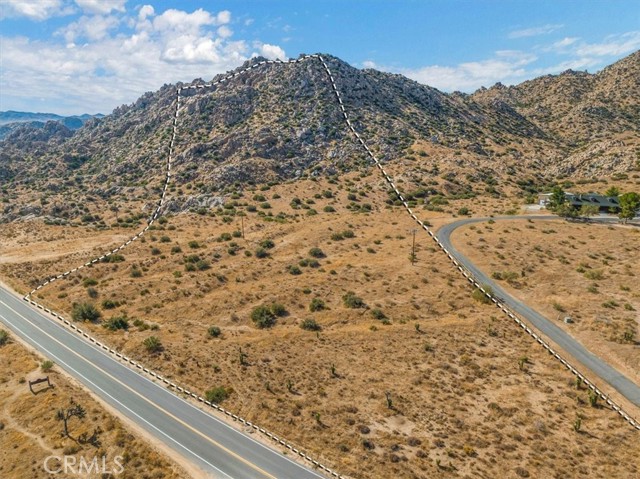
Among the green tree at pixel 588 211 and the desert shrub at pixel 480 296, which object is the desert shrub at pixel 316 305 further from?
the green tree at pixel 588 211

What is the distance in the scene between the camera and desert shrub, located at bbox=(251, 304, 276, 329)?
163 ft

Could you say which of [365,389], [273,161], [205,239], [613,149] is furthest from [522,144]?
[365,389]

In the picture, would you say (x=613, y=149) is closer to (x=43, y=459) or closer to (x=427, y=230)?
(x=427, y=230)

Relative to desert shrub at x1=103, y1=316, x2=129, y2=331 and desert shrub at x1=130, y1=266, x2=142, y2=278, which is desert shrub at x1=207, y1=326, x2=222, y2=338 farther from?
desert shrub at x1=130, y1=266, x2=142, y2=278

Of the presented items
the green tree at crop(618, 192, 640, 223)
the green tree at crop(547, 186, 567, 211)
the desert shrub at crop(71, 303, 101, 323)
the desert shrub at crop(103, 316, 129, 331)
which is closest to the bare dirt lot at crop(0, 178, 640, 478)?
the desert shrub at crop(103, 316, 129, 331)

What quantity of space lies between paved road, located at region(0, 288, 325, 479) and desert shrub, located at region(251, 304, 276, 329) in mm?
14665

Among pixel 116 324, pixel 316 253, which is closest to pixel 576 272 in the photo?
pixel 316 253

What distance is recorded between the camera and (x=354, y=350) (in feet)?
142

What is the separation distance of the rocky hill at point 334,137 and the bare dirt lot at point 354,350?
65434mm

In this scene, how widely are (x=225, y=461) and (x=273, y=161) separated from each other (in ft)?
417

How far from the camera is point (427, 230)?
8006cm

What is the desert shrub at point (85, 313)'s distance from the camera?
52.6 metres

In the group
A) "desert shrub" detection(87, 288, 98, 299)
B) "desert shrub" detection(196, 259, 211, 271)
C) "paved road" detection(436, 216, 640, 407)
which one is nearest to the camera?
"paved road" detection(436, 216, 640, 407)

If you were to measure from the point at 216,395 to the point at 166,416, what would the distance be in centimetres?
426
